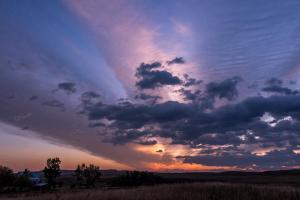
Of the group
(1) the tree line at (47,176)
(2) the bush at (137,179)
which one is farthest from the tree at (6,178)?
(2) the bush at (137,179)

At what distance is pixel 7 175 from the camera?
10556 centimetres

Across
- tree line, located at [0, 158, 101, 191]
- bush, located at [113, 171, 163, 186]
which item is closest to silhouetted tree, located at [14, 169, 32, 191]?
tree line, located at [0, 158, 101, 191]

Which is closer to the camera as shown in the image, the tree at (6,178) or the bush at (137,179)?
the bush at (137,179)

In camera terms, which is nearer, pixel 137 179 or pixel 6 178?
pixel 137 179

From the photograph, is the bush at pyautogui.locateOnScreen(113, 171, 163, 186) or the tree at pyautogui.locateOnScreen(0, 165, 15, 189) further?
the tree at pyautogui.locateOnScreen(0, 165, 15, 189)

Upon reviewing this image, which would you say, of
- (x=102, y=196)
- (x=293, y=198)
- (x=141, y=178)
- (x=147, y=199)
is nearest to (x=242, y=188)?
(x=293, y=198)

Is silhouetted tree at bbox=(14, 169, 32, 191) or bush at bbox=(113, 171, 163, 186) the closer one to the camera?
bush at bbox=(113, 171, 163, 186)

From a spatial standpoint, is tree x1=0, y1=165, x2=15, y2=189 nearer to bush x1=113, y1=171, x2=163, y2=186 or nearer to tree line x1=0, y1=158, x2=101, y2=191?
tree line x1=0, y1=158, x2=101, y2=191

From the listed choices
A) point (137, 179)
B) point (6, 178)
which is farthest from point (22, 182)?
point (137, 179)

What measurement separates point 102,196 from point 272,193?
1357 centimetres

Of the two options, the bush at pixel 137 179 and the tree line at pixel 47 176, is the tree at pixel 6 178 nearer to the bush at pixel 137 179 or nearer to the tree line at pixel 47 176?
the tree line at pixel 47 176

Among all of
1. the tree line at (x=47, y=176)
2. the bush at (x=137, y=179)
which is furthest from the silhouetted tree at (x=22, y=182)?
the bush at (x=137, y=179)

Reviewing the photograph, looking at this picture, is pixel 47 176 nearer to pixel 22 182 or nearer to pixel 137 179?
pixel 22 182

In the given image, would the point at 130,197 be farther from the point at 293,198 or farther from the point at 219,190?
the point at 293,198
